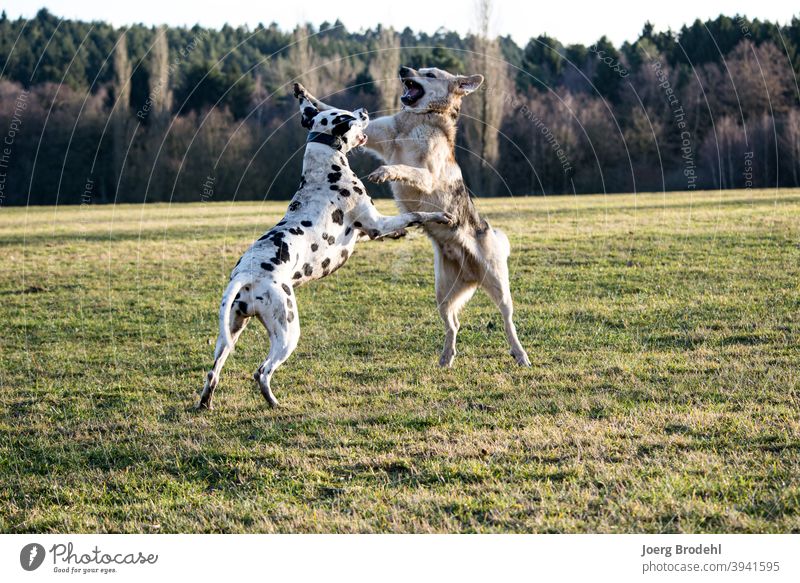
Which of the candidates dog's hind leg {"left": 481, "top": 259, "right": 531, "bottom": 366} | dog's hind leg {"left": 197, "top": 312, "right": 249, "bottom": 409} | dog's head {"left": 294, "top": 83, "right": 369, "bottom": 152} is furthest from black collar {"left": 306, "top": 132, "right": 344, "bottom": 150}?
dog's hind leg {"left": 481, "top": 259, "right": 531, "bottom": 366}

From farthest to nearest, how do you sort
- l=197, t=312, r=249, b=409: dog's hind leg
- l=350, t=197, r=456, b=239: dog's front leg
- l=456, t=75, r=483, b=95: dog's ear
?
l=456, t=75, r=483, b=95: dog's ear → l=350, t=197, r=456, b=239: dog's front leg → l=197, t=312, r=249, b=409: dog's hind leg

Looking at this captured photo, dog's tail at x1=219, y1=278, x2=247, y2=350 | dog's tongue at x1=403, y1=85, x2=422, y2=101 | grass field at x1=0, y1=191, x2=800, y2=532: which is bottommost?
grass field at x1=0, y1=191, x2=800, y2=532

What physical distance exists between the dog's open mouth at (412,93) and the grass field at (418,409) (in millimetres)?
3230

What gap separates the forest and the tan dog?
22.3 meters

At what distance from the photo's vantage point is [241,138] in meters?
36.0

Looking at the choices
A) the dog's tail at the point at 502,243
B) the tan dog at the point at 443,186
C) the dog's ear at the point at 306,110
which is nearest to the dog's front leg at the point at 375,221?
the tan dog at the point at 443,186

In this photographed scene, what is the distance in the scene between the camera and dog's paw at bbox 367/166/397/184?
8.91m

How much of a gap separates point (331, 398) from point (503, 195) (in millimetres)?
41925

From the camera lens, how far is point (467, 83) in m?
10.4

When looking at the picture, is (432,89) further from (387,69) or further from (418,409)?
(387,69)

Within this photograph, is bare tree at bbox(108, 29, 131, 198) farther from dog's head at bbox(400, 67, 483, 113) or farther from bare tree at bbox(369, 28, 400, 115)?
dog's head at bbox(400, 67, 483, 113)

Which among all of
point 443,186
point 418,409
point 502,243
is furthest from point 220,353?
point 502,243

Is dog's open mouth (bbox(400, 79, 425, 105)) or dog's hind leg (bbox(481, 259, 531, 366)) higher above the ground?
dog's open mouth (bbox(400, 79, 425, 105))
